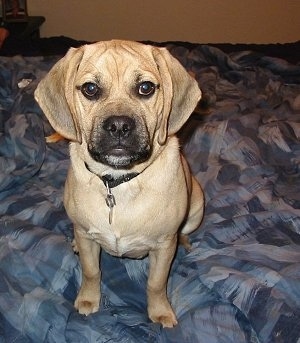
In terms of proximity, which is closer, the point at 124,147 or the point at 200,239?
the point at 124,147

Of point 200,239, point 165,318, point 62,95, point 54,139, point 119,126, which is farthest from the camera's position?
point 54,139

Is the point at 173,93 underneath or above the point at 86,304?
above

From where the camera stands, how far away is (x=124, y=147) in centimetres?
139


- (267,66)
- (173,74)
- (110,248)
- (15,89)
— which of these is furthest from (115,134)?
(267,66)

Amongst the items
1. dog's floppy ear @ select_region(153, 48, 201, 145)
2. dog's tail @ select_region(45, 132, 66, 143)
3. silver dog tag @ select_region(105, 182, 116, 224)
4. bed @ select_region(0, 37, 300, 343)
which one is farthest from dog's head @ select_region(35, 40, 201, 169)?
dog's tail @ select_region(45, 132, 66, 143)

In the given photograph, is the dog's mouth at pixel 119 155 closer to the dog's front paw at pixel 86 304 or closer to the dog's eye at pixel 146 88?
the dog's eye at pixel 146 88

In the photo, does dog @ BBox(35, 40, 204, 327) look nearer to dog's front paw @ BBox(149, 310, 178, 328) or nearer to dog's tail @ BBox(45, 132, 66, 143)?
dog's front paw @ BBox(149, 310, 178, 328)

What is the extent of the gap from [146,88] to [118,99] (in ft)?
0.31

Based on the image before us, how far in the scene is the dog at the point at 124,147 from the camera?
1415mm

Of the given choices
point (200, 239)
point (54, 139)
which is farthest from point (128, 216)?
point (54, 139)

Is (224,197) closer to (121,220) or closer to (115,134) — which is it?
(121,220)

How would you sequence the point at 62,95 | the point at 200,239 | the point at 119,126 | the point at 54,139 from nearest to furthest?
1. the point at 119,126
2. the point at 62,95
3. the point at 200,239
4. the point at 54,139

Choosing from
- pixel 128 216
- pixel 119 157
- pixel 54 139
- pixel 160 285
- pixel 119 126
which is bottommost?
pixel 54 139

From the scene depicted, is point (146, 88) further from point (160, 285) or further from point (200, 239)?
point (200, 239)
